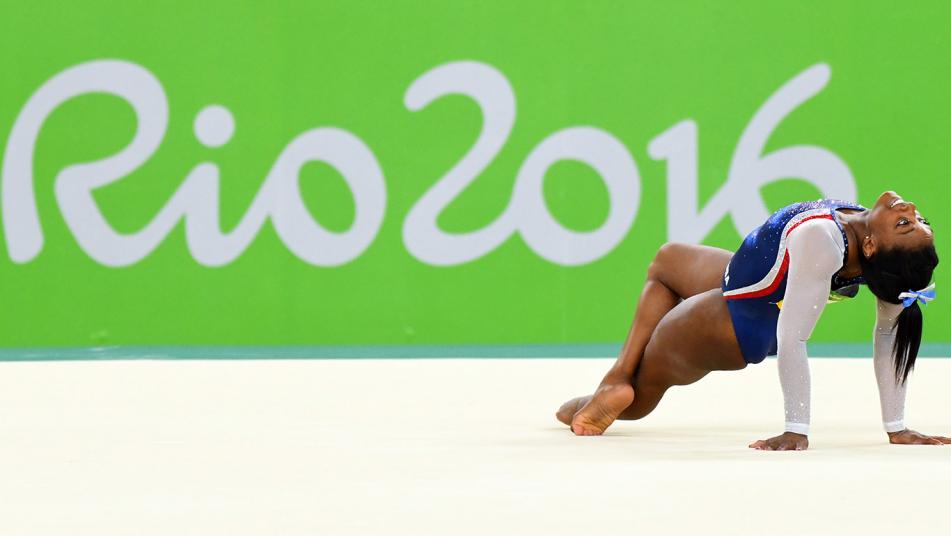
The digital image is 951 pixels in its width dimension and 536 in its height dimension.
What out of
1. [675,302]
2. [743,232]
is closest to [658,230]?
[743,232]

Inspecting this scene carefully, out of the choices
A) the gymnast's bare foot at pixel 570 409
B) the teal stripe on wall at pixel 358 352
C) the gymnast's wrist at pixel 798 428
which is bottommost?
the teal stripe on wall at pixel 358 352

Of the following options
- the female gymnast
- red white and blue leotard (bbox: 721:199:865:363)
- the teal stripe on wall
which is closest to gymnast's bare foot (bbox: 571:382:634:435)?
the female gymnast

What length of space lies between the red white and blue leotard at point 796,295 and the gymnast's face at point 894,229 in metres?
0.06

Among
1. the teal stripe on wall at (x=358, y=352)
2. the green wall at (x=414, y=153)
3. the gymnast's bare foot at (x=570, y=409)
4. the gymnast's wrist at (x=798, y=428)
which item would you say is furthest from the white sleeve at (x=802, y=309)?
the green wall at (x=414, y=153)

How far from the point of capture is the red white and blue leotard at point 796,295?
2344mm

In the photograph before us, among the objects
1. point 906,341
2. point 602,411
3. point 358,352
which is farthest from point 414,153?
point 906,341

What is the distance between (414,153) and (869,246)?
3889 mm

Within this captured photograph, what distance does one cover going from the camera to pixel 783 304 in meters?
2.37

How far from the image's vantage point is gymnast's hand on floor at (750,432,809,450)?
91.3 inches

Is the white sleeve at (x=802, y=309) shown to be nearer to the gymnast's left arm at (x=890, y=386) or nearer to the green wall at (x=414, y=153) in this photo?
the gymnast's left arm at (x=890, y=386)

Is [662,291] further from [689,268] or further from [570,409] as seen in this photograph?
[570,409]

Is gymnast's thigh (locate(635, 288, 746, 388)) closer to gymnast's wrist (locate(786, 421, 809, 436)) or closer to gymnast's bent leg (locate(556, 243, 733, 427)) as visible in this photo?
gymnast's bent leg (locate(556, 243, 733, 427))

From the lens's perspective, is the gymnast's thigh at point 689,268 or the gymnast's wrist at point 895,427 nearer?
the gymnast's wrist at point 895,427

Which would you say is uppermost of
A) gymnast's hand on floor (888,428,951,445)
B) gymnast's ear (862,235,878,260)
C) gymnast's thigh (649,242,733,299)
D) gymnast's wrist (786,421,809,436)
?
gymnast's ear (862,235,878,260)
